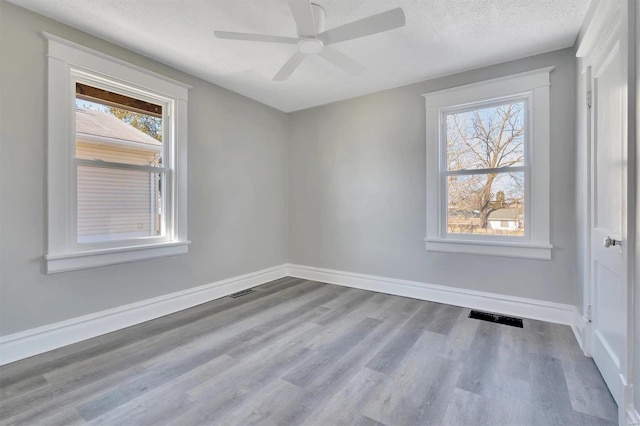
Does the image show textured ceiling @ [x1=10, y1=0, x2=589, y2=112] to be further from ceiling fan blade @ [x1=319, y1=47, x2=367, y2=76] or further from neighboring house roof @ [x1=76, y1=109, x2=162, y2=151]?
neighboring house roof @ [x1=76, y1=109, x2=162, y2=151]

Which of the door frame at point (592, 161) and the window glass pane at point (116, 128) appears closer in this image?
the door frame at point (592, 161)

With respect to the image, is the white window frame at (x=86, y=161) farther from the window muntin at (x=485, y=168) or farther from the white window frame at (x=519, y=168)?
the window muntin at (x=485, y=168)

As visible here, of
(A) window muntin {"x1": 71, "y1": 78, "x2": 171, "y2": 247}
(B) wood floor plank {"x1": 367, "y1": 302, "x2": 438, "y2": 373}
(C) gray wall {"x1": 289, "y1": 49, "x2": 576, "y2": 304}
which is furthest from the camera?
(C) gray wall {"x1": 289, "y1": 49, "x2": 576, "y2": 304}

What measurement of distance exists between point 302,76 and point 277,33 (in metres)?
0.86

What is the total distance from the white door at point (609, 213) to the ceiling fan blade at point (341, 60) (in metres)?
1.60

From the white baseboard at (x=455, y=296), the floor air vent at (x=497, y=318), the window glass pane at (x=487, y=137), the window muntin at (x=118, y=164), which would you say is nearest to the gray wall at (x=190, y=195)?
the window muntin at (x=118, y=164)

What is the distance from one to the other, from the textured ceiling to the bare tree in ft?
1.78

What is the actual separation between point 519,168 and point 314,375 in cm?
279

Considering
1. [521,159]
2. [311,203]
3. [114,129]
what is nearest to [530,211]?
[521,159]

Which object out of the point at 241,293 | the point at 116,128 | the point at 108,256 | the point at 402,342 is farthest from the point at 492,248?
the point at 116,128

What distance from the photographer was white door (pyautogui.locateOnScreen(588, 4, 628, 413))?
1.54 meters

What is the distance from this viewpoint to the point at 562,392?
5.76ft

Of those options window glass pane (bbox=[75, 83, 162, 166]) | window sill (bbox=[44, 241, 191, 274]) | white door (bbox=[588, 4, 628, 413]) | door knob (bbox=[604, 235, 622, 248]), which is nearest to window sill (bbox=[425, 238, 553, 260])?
white door (bbox=[588, 4, 628, 413])

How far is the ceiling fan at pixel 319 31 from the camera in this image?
181 centimetres
